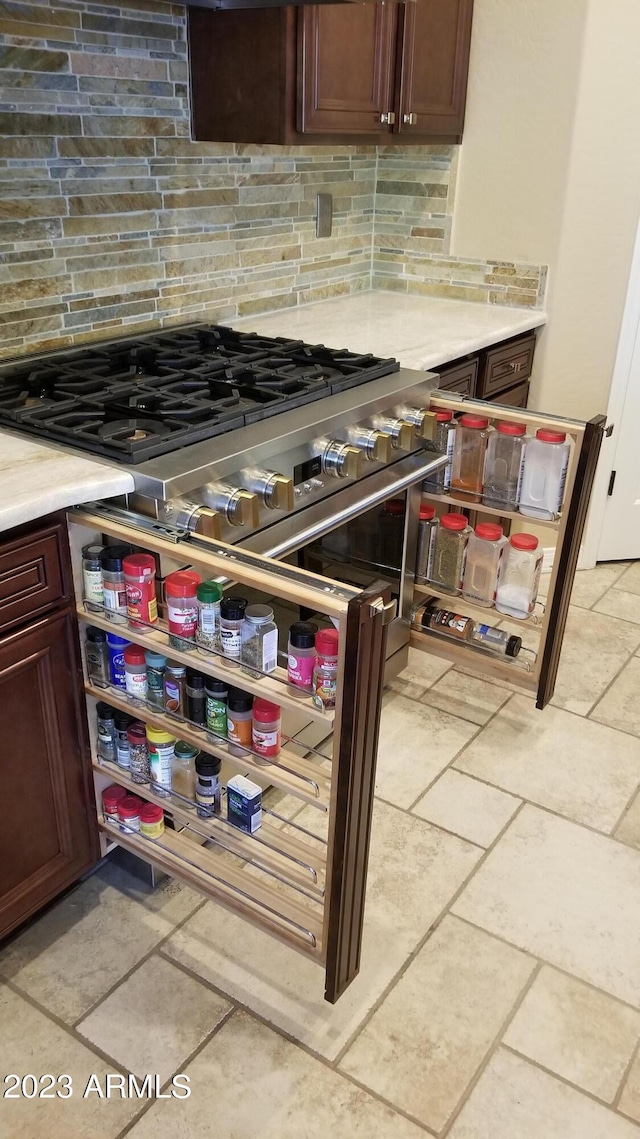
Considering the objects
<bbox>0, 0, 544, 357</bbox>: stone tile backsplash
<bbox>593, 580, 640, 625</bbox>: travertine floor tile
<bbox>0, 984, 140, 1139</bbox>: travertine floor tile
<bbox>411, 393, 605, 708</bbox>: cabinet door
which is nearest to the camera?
<bbox>0, 984, 140, 1139</bbox>: travertine floor tile

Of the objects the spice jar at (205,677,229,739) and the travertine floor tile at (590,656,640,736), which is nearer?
the spice jar at (205,677,229,739)

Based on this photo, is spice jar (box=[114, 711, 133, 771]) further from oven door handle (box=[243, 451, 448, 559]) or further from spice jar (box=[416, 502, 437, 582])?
spice jar (box=[416, 502, 437, 582])

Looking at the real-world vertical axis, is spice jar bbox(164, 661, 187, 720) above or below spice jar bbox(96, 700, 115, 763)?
above

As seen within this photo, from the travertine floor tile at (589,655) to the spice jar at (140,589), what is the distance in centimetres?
144

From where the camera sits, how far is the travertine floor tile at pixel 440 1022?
1.49 meters

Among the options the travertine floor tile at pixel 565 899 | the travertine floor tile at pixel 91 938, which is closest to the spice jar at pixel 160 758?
the travertine floor tile at pixel 91 938

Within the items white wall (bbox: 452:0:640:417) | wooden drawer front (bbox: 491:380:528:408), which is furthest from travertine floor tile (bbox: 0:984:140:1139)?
white wall (bbox: 452:0:640:417)

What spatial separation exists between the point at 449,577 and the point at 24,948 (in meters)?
1.38

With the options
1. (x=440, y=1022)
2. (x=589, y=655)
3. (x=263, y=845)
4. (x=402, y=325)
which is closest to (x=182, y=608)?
(x=263, y=845)

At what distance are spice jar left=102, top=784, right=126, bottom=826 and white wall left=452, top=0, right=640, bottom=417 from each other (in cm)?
202

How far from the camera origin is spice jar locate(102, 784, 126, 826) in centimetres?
175

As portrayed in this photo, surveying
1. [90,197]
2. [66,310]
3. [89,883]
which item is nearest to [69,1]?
[90,197]

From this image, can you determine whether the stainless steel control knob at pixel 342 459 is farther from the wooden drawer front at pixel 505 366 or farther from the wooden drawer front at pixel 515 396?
the wooden drawer front at pixel 515 396

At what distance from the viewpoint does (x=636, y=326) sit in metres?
2.96
